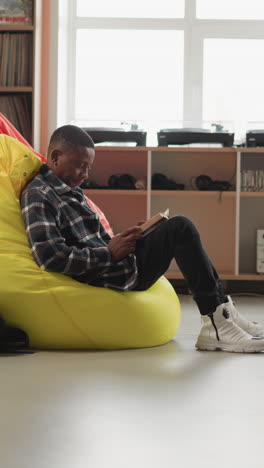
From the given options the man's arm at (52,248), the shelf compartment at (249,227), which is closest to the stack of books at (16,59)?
the shelf compartment at (249,227)

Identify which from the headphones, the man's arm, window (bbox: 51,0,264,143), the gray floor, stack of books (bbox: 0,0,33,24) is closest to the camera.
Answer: the gray floor

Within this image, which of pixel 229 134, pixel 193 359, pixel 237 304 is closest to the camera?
pixel 193 359

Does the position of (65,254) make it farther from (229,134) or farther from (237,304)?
(229,134)

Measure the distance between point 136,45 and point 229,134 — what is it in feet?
3.28

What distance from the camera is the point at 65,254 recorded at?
244cm

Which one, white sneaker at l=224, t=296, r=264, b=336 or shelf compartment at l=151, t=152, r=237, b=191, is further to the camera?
shelf compartment at l=151, t=152, r=237, b=191

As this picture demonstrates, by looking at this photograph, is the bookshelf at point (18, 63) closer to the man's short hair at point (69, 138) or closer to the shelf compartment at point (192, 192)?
the shelf compartment at point (192, 192)

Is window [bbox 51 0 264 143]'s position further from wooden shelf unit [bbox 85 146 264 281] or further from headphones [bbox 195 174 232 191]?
headphones [bbox 195 174 232 191]

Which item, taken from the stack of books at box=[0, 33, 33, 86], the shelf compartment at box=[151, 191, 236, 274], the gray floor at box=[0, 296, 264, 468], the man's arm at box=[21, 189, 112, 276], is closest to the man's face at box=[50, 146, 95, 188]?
the man's arm at box=[21, 189, 112, 276]

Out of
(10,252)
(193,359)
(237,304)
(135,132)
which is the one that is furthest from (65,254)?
(135,132)

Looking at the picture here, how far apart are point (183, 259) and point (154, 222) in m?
0.16

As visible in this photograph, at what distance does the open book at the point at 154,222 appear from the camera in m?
2.49

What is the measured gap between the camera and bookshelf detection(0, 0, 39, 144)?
4430 mm

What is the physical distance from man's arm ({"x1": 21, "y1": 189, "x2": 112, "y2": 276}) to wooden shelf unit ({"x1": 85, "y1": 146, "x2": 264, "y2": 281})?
229cm
